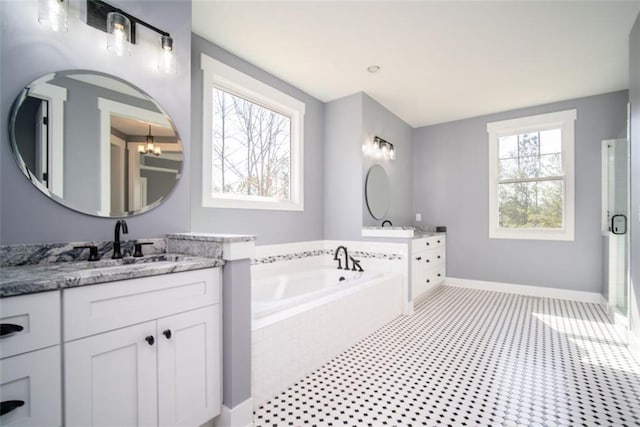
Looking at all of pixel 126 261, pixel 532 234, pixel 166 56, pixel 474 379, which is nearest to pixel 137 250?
pixel 126 261

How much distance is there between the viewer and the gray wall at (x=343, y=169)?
3482 millimetres

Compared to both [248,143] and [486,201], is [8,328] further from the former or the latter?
[486,201]

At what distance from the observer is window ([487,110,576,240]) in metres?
3.75

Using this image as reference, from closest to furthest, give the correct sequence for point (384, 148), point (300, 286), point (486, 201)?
point (300, 286), point (384, 148), point (486, 201)

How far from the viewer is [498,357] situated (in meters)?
2.18

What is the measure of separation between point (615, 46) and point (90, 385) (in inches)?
173

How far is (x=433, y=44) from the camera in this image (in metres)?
2.50

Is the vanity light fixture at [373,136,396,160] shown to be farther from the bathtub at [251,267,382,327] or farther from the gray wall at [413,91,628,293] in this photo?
the bathtub at [251,267,382,327]

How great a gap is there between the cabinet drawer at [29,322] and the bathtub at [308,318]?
0.91 metres

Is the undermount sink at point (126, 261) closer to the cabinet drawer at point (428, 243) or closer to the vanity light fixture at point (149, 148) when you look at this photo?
the vanity light fixture at point (149, 148)

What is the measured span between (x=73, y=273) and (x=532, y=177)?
4978mm

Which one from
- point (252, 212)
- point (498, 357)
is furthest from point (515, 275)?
point (252, 212)

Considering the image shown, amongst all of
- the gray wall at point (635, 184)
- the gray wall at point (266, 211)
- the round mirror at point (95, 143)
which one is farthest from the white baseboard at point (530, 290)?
the round mirror at point (95, 143)

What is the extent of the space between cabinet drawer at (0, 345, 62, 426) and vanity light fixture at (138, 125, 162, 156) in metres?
Answer: 1.11
